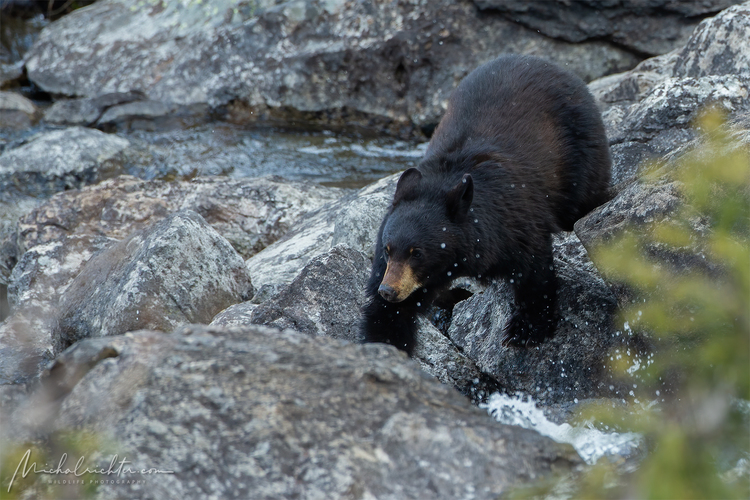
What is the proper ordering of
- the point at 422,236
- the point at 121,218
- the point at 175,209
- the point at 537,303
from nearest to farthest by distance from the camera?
1. the point at 422,236
2. the point at 537,303
3. the point at 121,218
4. the point at 175,209

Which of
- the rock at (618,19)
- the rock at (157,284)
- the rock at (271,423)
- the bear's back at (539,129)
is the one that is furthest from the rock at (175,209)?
the rock at (271,423)

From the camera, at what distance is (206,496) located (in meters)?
2.36

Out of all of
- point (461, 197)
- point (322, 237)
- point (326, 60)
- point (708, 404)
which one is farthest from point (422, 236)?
point (326, 60)

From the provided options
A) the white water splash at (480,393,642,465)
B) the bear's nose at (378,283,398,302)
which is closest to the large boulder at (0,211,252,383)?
the bear's nose at (378,283,398,302)

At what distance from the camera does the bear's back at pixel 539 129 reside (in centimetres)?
482

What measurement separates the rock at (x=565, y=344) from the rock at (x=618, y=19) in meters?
6.18

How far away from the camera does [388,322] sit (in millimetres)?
4387

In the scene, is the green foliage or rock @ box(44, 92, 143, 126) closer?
the green foliage

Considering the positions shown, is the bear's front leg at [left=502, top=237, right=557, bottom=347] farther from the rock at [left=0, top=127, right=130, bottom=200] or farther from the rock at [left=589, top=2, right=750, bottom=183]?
the rock at [left=0, top=127, right=130, bottom=200]

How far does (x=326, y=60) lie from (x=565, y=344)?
24.0ft

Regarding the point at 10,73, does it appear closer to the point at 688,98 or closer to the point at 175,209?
the point at 175,209

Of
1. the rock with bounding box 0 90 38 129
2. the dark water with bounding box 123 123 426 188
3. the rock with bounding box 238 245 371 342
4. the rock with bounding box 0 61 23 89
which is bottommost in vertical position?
the dark water with bounding box 123 123 426 188

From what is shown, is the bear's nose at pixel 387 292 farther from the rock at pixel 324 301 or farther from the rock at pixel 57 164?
the rock at pixel 57 164

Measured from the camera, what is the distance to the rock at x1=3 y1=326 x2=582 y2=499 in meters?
2.40
